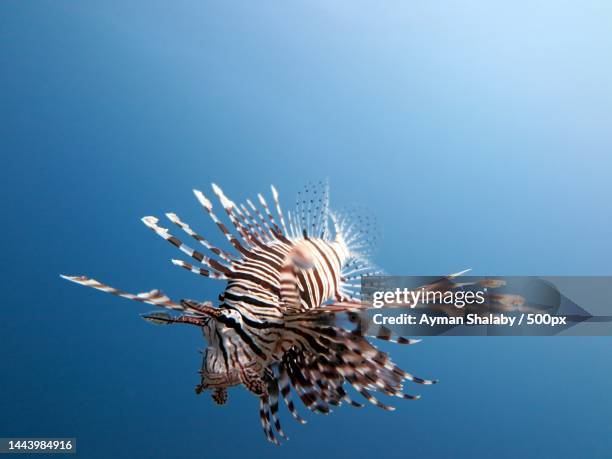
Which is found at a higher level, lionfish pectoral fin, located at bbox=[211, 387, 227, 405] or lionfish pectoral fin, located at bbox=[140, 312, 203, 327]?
lionfish pectoral fin, located at bbox=[140, 312, 203, 327]

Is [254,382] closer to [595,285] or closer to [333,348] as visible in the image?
[333,348]

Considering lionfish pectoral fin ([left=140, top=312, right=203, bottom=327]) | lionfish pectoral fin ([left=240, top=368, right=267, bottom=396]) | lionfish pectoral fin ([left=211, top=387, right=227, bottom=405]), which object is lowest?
lionfish pectoral fin ([left=211, top=387, right=227, bottom=405])

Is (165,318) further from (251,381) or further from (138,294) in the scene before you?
(251,381)

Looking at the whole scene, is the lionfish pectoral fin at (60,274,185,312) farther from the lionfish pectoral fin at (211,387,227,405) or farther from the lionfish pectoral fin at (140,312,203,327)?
the lionfish pectoral fin at (211,387,227,405)

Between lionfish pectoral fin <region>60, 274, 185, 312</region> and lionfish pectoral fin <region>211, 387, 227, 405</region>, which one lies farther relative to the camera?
lionfish pectoral fin <region>211, 387, 227, 405</region>

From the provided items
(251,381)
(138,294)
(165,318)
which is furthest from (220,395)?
(138,294)

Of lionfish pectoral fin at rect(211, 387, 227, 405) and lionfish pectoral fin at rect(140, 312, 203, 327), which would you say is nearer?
lionfish pectoral fin at rect(140, 312, 203, 327)

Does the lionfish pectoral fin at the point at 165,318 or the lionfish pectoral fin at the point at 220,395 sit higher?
the lionfish pectoral fin at the point at 165,318

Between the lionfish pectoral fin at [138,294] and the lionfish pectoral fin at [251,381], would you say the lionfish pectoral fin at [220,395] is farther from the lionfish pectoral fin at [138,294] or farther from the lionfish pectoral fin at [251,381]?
the lionfish pectoral fin at [138,294]

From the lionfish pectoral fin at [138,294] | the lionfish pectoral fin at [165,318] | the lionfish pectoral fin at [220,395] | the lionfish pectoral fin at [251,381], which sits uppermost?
the lionfish pectoral fin at [138,294]

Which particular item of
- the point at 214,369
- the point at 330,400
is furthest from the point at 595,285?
the point at 214,369

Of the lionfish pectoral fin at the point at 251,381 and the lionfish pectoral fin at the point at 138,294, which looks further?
the lionfish pectoral fin at the point at 251,381

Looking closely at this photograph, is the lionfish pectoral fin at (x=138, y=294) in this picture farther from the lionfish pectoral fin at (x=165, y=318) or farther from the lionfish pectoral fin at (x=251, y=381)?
the lionfish pectoral fin at (x=251, y=381)
